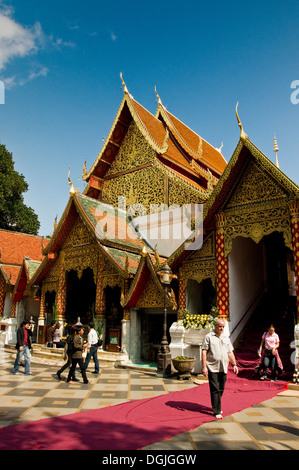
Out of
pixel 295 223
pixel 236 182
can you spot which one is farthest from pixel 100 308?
pixel 295 223

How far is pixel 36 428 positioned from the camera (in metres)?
4.12

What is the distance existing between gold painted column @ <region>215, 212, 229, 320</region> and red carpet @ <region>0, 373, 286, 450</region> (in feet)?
8.42

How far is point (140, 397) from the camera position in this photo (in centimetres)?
600

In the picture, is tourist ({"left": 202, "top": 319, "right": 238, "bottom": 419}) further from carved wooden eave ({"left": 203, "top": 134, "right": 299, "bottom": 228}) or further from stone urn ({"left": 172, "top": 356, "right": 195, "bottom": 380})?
carved wooden eave ({"left": 203, "top": 134, "right": 299, "bottom": 228})

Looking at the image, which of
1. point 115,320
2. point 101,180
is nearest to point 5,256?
point 101,180

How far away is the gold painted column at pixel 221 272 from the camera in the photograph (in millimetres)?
8566

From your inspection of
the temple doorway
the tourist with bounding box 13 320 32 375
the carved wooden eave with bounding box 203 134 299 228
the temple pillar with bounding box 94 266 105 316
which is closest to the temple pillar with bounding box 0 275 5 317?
the temple pillar with bounding box 94 266 105 316

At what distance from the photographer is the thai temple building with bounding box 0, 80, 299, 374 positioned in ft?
27.9

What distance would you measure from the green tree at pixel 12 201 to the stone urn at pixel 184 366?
2486 centimetres

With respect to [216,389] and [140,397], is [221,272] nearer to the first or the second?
[140,397]

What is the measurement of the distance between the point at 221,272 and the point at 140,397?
380cm

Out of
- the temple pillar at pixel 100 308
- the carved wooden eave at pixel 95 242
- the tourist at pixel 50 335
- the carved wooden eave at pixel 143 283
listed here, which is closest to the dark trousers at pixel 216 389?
the carved wooden eave at pixel 143 283
